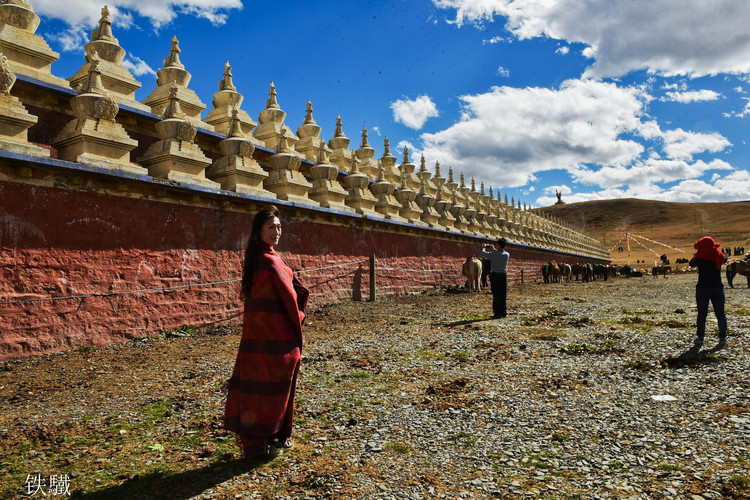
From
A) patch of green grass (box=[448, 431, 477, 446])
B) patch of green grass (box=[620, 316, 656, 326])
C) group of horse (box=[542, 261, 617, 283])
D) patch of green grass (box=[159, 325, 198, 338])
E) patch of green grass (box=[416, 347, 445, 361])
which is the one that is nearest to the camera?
patch of green grass (box=[448, 431, 477, 446])

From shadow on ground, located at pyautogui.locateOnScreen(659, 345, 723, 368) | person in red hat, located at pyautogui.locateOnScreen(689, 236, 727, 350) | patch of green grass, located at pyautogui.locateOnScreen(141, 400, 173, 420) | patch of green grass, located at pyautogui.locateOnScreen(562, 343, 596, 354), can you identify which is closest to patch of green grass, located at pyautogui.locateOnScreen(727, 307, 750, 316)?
person in red hat, located at pyautogui.locateOnScreen(689, 236, 727, 350)

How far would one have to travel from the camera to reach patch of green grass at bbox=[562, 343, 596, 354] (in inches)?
292

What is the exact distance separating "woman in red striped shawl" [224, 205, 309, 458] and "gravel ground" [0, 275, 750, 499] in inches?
13.5

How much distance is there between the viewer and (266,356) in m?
3.60

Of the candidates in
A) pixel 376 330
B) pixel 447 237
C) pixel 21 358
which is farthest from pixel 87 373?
pixel 447 237

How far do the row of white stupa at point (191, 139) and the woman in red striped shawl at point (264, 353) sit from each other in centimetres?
531

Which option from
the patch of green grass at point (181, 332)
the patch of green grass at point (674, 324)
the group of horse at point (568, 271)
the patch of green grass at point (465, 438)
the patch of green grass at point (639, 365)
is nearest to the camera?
the patch of green grass at point (465, 438)

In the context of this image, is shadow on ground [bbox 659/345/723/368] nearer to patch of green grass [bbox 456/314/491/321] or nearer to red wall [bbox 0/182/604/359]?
patch of green grass [bbox 456/314/491/321]

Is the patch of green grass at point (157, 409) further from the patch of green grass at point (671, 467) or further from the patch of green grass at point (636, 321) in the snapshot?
the patch of green grass at point (636, 321)

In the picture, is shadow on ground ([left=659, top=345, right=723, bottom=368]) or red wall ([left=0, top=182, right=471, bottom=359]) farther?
red wall ([left=0, top=182, right=471, bottom=359])

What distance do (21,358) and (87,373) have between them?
130cm

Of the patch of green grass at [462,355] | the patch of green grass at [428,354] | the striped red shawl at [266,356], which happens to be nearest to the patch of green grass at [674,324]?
the patch of green grass at [462,355]

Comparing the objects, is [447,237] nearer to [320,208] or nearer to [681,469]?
[320,208]

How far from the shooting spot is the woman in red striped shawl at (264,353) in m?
3.58
